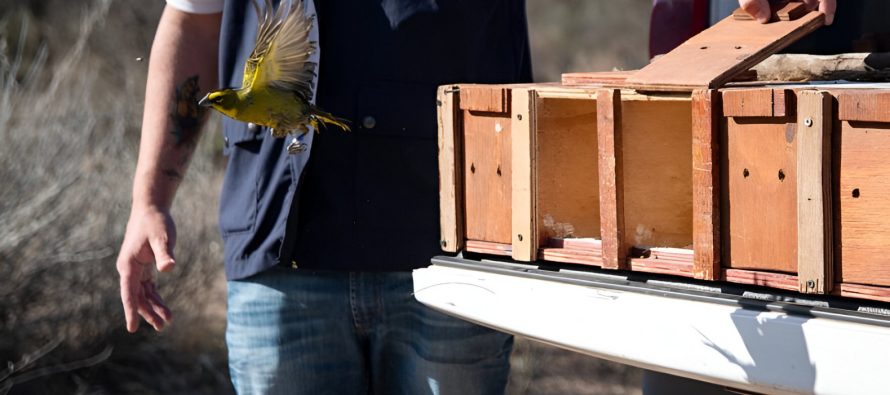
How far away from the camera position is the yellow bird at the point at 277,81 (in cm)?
204

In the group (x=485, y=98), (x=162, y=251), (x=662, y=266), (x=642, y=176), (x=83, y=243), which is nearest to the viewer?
(x=662, y=266)

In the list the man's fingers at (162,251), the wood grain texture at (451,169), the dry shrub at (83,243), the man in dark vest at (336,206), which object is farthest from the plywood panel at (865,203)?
the dry shrub at (83,243)

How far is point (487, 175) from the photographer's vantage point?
233 centimetres

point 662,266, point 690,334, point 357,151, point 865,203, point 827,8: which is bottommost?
point 690,334

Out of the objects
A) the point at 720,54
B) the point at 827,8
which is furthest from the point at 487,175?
the point at 827,8

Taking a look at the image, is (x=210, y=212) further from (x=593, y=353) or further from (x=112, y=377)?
(x=593, y=353)

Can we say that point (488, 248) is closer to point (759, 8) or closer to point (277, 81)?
point (277, 81)

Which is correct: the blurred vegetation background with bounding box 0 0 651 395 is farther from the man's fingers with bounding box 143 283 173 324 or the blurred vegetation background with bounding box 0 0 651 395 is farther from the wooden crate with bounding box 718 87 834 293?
the wooden crate with bounding box 718 87 834 293

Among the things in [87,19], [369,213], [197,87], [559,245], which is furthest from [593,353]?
[87,19]

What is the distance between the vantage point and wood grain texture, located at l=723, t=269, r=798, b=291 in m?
1.93

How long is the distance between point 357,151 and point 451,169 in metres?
0.44

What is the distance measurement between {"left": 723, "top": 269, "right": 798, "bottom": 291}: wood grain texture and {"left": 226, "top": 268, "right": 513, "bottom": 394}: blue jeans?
36.8 inches

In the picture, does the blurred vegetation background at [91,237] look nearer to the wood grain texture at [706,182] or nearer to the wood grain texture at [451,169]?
the wood grain texture at [451,169]

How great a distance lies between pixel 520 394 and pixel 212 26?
3.81m
